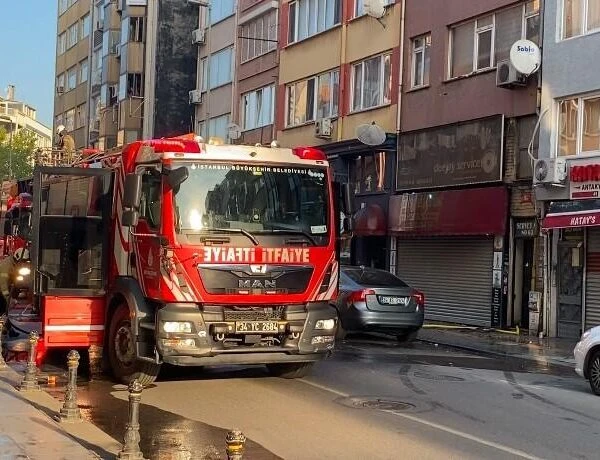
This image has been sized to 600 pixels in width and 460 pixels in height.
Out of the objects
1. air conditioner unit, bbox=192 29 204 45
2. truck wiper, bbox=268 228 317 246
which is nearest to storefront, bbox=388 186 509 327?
truck wiper, bbox=268 228 317 246

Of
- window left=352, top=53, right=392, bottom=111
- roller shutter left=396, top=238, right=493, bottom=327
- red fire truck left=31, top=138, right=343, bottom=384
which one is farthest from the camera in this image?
window left=352, top=53, right=392, bottom=111

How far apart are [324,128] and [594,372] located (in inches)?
740

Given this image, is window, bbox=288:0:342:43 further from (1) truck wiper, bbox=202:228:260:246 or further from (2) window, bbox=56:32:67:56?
(2) window, bbox=56:32:67:56

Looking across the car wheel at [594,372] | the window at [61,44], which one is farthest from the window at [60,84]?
the car wheel at [594,372]

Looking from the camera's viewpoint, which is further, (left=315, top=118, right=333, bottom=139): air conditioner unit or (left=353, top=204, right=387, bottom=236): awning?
(left=315, top=118, right=333, bottom=139): air conditioner unit

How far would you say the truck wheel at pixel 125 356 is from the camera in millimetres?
10180

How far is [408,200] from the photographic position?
24.6 m

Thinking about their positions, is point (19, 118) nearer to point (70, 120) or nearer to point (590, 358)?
point (70, 120)

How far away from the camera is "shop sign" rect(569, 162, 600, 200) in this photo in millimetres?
18531

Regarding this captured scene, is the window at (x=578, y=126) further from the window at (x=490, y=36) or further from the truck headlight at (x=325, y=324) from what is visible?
the truck headlight at (x=325, y=324)

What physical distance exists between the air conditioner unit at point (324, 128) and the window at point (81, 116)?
3096 cm

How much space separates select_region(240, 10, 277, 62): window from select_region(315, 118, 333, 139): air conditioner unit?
6250mm

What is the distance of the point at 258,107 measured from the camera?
35562 millimetres

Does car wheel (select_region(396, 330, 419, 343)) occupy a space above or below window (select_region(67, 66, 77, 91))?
below
